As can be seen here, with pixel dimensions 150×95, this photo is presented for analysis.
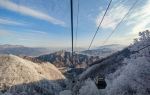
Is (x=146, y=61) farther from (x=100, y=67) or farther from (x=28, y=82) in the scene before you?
(x=100, y=67)

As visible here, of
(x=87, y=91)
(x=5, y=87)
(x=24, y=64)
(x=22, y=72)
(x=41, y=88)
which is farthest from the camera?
(x=24, y=64)

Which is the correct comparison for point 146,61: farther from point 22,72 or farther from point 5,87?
point 22,72

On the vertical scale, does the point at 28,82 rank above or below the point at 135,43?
below

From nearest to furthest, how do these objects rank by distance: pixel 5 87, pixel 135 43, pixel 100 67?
1. pixel 135 43
2. pixel 5 87
3. pixel 100 67

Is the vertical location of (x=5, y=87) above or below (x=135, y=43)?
below

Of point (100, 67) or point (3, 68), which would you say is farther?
point (100, 67)

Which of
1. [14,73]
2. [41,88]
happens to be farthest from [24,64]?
[41,88]

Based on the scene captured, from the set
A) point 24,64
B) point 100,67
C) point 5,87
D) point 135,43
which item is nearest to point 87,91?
point 135,43

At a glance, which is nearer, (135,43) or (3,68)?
(135,43)

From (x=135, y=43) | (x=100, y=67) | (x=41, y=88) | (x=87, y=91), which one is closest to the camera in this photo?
(x=135, y=43)
